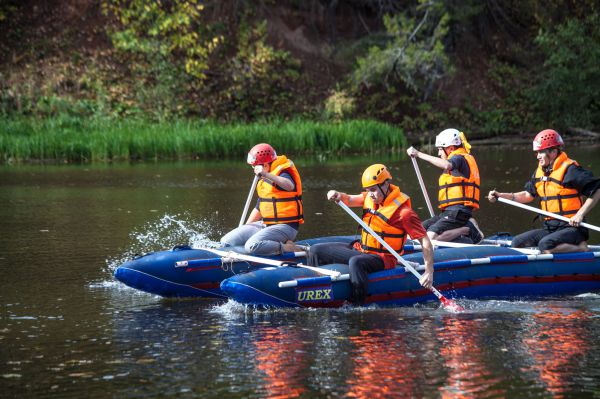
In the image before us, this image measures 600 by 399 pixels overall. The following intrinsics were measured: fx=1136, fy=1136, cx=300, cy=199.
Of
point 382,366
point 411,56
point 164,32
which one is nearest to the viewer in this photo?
point 382,366

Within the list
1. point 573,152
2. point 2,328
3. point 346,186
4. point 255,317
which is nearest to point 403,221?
point 255,317

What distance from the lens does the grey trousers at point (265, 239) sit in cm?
1257

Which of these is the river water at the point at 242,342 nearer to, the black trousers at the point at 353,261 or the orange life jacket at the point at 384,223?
the black trousers at the point at 353,261

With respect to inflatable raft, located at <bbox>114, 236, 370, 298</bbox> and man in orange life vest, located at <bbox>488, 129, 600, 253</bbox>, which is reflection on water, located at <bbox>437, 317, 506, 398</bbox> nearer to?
man in orange life vest, located at <bbox>488, 129, 600, 253</bbox>

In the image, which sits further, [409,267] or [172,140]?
[172,140]

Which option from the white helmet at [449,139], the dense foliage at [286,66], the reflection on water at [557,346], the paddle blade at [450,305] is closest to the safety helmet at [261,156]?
the white helmet at [449,139]

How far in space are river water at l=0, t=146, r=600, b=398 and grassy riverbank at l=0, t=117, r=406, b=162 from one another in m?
13.5

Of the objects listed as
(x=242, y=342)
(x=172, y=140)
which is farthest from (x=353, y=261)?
(x=172, y=140)

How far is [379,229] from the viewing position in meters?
11.5

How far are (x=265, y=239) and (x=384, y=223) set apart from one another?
5.62 feet

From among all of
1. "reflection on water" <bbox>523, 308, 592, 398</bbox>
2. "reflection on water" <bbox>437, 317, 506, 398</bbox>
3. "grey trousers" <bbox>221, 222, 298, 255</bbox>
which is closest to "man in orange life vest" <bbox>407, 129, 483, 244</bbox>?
"grey trousers" <bbox>221, 222, 298, 255</bbox>

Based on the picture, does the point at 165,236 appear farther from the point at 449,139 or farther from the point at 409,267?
the point at 409,267

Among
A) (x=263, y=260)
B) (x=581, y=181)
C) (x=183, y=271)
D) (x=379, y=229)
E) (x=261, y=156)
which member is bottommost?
(x=183, y=271)

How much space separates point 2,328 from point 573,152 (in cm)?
2359
